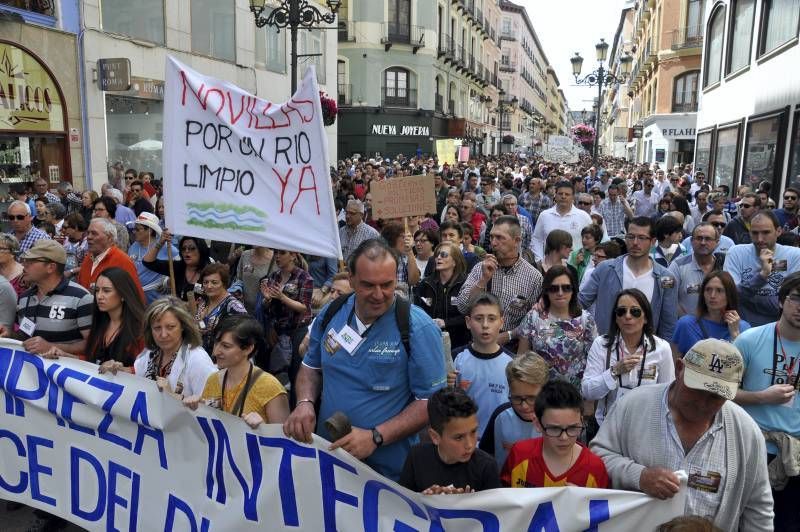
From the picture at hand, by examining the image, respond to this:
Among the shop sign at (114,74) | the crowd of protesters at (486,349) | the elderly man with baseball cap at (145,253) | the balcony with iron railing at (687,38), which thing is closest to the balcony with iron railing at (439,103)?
the balcony with iron railing at (687,38)

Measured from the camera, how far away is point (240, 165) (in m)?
4.16

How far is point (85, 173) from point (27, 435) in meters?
11.3

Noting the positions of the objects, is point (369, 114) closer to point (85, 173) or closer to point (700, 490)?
point (85, 173)

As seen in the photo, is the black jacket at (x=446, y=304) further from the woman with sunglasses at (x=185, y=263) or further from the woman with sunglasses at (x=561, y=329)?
the woman with sunglasses at (x=185, y=263)

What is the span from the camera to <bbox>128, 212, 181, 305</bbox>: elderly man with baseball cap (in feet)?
20.5

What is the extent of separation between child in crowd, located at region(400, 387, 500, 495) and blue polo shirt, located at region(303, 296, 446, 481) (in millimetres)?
150

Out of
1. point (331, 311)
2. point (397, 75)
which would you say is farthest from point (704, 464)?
point (397, 75)

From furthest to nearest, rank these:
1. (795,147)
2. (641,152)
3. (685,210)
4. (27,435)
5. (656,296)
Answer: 1. (641,152)
2. (795,147)
3. (685,210)
4. (656,296)
5. (27,435)

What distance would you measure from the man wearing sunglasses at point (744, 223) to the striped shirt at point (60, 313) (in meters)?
6.97

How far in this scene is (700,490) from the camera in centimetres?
258

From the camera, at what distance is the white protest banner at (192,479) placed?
8.91ft

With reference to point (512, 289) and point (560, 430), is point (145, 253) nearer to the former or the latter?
point (512, 289)

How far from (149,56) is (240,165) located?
42.2 feet

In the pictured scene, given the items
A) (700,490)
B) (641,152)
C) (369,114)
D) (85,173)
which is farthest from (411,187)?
(641,152)
